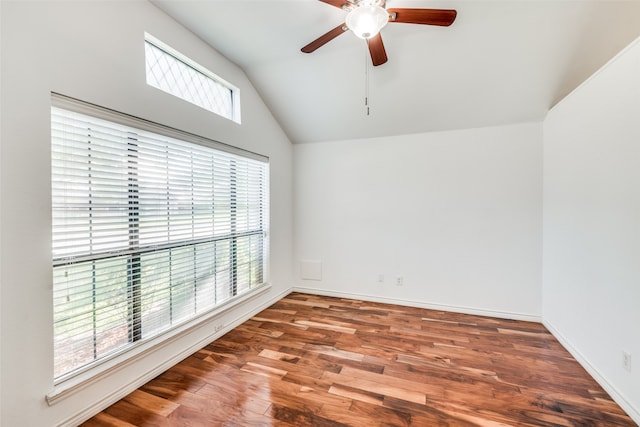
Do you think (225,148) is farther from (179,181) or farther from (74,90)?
(74,90)

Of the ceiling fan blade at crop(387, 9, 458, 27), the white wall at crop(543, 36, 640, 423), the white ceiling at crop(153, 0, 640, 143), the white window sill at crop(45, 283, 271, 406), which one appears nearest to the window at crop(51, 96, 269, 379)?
the white window sill at crop(45, 283, 271, 406)

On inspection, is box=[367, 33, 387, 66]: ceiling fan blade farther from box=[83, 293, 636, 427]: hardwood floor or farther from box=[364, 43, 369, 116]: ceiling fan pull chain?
box=[83, 293, 636, 427]: hardwood floor

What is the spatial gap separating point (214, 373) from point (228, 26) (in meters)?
2.96

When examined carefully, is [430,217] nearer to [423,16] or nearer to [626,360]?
[626,360]

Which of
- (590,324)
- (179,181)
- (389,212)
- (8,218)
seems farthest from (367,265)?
(8,218)

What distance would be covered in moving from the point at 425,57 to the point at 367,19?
1.39 meters

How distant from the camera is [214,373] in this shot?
2156mm

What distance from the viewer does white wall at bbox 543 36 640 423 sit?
5.66 feet

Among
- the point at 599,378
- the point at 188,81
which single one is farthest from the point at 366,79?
the point at 599,378

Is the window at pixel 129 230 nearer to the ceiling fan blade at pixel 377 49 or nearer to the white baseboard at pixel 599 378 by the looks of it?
the ceiling fan blade at pixel 377 49

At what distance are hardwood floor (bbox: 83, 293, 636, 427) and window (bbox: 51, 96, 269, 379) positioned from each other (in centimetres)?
46

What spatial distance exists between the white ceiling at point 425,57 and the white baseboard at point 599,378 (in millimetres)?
2326

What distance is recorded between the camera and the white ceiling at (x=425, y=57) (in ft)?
6.85

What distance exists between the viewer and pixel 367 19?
4.91 ft
